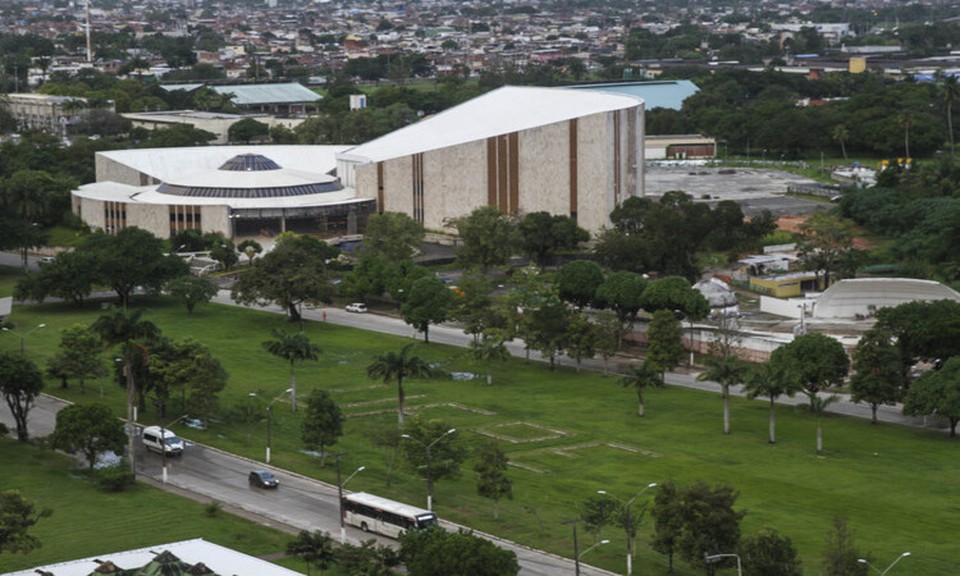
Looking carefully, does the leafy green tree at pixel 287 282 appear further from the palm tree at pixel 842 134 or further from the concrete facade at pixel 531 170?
the palm tree at pixel 842 134

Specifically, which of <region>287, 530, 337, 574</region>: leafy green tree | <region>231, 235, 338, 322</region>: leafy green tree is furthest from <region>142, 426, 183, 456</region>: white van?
<region>231, 235, 338, 322</region>: leafy green tree

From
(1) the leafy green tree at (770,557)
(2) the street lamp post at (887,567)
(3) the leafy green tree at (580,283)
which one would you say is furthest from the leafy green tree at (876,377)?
(1) the leafy green tree at (770,557)

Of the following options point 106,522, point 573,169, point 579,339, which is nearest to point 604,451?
point 579,339

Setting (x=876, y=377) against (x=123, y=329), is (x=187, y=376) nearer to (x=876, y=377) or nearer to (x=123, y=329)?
(x=123, y=329)

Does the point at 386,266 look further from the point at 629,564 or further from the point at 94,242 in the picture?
the point at 629,564

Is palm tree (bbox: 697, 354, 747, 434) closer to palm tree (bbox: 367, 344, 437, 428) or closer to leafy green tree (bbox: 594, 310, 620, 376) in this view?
leafy green tree (bbox: 594, 310, 620, 376)

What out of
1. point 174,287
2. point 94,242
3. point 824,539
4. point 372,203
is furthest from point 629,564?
point 372,203
